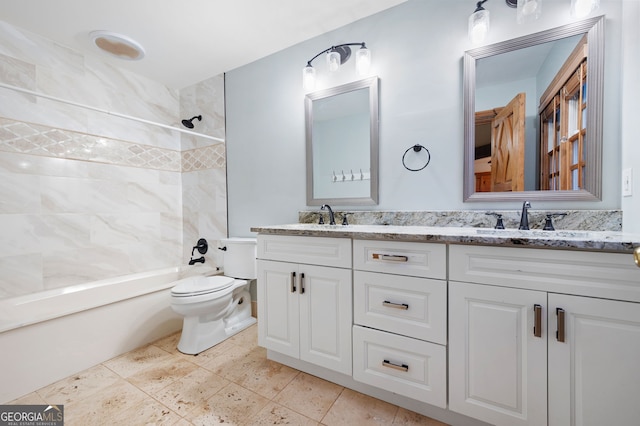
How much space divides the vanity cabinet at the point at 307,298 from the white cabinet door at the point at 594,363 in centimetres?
80

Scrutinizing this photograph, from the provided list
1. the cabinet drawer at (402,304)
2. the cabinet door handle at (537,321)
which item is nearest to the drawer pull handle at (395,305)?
the cabinet drawer at (402,304)

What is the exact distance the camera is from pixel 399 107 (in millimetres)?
1708

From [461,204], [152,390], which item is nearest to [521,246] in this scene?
[461,204]

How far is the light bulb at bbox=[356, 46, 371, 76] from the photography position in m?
1.73

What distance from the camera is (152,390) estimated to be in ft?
4.76

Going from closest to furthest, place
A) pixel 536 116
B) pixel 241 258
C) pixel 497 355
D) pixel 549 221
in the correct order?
1. pixel 497 355
2. pixel 549 221
3. pixel 536 116
4. pixel 241 258

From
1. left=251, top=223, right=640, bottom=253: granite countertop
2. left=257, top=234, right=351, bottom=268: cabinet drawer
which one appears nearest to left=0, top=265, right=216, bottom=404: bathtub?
left=257, top=234, right=351, bottom=268: cabinet drawer

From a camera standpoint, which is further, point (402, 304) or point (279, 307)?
point (279, 307)

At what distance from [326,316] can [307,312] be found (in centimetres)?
12

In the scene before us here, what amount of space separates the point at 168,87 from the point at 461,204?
9.91 feet

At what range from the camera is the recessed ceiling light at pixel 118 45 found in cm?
196

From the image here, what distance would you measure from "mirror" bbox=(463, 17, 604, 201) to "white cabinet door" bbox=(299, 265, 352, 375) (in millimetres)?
909

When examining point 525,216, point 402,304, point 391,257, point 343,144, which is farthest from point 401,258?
point 343,144

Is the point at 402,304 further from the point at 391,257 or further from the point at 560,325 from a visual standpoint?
the point at 560,325
